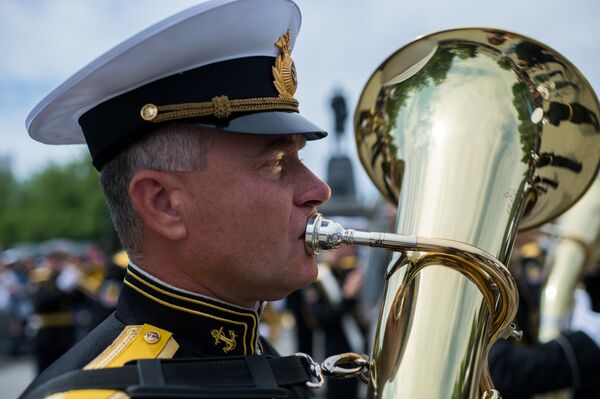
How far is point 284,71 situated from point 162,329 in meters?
0.67

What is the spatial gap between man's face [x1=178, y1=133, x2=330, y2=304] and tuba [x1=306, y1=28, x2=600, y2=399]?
0.21 feet

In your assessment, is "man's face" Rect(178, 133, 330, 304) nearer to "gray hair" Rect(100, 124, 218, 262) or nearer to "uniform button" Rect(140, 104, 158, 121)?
"gray hair" Rect(100, 124, 218, 262)

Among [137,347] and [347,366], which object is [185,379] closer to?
[137,347]

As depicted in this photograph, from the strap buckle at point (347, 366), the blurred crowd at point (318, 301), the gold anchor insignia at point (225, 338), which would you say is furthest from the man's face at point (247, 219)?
the blurred crowd at point (318, 301)

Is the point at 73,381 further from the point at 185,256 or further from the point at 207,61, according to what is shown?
the point at 207,61

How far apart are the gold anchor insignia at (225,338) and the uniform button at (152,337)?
124mm

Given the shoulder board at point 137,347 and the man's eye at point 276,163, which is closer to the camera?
the shoulder board at point 137,347

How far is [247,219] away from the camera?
5.02ft

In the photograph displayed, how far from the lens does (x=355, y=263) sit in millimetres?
11531

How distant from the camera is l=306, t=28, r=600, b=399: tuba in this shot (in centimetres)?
172

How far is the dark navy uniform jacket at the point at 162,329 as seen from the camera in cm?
156

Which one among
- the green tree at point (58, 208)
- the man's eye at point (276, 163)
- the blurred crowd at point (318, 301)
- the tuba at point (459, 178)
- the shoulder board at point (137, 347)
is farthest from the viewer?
the green tree at point (58, 208)

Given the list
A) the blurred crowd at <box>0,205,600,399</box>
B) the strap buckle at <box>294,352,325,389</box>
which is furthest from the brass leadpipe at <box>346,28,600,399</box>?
the blurred crowd at <box>0,205,600,399</box>

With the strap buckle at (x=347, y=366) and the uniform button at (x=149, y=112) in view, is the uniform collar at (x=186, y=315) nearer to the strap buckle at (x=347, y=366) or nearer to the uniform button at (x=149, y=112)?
the strap buckle at (x=347, y=366)
